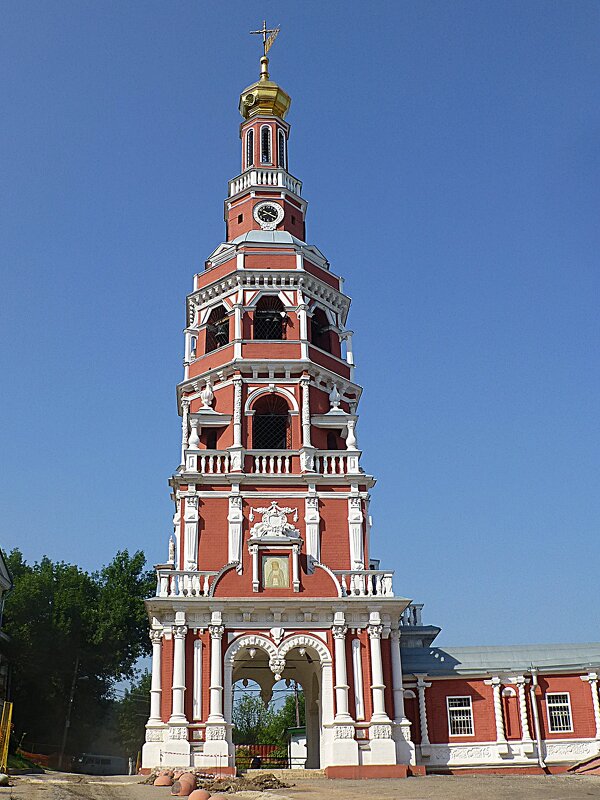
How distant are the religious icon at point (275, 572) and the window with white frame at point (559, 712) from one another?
386 inches

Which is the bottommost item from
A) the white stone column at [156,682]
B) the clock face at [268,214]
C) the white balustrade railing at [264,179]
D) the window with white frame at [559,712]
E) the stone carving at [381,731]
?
the stone carving at [381,731]

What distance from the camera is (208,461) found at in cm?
3009

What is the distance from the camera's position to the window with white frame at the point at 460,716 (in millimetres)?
28688

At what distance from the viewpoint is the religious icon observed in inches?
1105

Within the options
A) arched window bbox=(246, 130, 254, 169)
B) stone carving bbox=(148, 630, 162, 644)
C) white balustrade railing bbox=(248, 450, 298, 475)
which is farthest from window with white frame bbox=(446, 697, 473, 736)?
arched window bbox=(246, 130, 254, 169)

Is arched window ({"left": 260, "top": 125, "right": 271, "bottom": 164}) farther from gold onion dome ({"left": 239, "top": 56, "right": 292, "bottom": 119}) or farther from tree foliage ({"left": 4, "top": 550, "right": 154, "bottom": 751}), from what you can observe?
tree foliage ({"left": 4, "top": 550, "right": 154, "bottom": 751})

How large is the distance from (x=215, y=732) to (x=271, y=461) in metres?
8.96

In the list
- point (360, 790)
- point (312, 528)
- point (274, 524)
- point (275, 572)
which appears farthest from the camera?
point (312, 528)

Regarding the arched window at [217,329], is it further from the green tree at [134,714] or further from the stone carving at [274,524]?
the green tree at [134,714]

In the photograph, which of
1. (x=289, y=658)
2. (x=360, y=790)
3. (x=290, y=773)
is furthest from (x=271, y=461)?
(x=360, y=790)

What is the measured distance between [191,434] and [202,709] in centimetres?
935

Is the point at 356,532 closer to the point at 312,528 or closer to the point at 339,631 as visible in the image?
the point at 312,528

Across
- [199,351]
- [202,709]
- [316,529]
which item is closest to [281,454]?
[316,529]

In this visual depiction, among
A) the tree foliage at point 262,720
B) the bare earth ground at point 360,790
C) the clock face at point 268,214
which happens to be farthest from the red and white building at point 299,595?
the tree foliage at point 262,720
